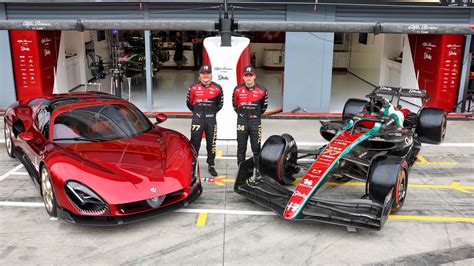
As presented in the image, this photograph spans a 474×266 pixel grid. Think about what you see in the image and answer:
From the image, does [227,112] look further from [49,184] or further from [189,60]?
[189,60]

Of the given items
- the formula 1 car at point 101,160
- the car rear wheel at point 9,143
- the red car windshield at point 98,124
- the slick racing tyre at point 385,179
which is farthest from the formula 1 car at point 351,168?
the car rear wheel at point 9,143

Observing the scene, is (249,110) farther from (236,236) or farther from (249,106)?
(236,236)

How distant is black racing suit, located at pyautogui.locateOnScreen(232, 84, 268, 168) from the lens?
24.8ft

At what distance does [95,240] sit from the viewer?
215 inches

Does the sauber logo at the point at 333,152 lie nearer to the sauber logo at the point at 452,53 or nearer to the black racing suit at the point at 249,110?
the black racing suit at the point at 249,110

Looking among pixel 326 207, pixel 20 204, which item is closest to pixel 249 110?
pixel 326 207

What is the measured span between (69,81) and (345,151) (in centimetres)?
1072

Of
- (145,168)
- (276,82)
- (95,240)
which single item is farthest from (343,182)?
(276,82)

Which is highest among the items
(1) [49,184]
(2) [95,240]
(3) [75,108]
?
(3) [75,108]

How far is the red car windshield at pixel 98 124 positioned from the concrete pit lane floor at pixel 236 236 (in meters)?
1.06

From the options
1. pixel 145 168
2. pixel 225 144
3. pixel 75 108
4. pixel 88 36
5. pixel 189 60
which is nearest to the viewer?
pixel 145 168

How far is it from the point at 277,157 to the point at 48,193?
3.08m

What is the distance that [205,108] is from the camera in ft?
24.9

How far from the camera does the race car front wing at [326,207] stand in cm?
532
